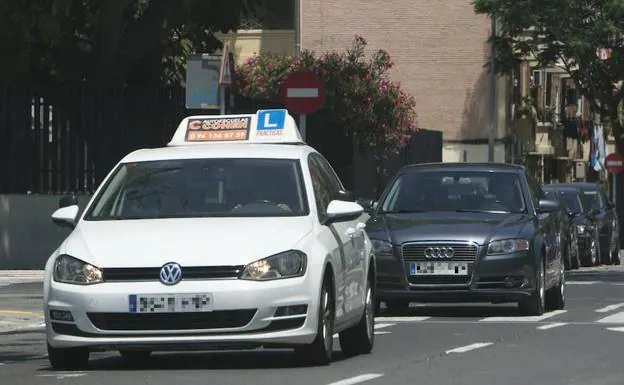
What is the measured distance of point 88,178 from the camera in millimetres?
30828

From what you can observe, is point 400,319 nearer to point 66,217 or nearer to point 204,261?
point 66,217

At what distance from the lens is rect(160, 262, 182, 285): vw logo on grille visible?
42.4ft

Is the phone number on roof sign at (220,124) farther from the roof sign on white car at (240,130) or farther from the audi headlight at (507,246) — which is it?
the audi headlight at (507,246)

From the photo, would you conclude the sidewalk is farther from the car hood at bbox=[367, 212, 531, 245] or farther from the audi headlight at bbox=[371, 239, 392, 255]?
the car hood at bbox=[367, 212, 531, 245]

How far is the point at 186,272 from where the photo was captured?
13.0 meters

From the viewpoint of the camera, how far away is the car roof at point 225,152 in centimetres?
1459

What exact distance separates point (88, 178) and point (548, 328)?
45.5 feet

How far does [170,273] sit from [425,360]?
2.34m

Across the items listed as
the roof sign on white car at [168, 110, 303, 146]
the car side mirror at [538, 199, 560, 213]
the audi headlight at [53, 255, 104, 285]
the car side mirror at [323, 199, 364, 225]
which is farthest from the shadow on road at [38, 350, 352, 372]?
the car side mirror at [538, 199, 560, 213]

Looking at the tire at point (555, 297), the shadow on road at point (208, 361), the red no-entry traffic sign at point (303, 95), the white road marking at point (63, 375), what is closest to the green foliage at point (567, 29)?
the red no-entry traffic sign at point (303, 95)

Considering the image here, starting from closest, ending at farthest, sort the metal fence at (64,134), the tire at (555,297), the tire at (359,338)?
the tire at (359,338), the tire at (555,297), the metal fence at (64,134)

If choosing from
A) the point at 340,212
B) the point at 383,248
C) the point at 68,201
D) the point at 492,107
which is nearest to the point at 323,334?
the point at 340,212

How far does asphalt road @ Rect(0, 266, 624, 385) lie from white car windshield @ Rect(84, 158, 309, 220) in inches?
42.7

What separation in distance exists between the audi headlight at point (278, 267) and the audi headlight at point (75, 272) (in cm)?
97
